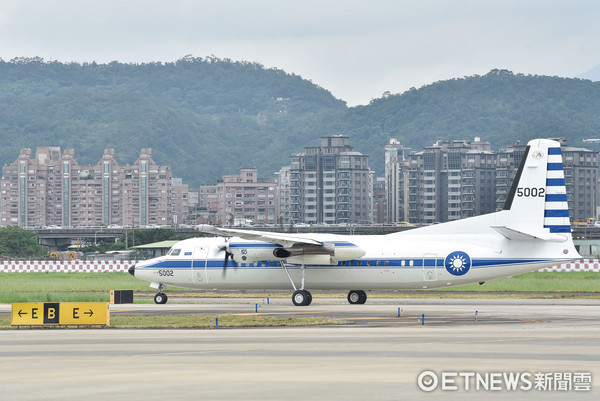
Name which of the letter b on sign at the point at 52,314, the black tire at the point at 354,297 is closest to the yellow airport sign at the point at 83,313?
the letter b on sign at the point at 52,314

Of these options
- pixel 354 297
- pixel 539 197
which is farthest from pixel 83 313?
pixel 539 197

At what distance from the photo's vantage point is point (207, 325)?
100 feet

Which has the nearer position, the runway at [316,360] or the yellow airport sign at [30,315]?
the runway at [316,360]

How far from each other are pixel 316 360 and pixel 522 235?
19439mm

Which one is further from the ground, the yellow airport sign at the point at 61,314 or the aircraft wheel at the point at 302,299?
the yellow airport sign at the point at 61,314

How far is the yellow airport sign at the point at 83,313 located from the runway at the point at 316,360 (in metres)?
0.90

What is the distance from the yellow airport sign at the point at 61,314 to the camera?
30.5 meters

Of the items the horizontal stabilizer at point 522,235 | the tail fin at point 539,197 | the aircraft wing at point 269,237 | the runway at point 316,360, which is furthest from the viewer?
the tail fin at point 539,197

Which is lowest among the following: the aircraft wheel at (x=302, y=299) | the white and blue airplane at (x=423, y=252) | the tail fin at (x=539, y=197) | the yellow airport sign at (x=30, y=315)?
the aircraft wheel at (x=302, y=299)

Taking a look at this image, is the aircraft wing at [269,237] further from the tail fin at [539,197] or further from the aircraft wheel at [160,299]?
the tail fin at [539,197]

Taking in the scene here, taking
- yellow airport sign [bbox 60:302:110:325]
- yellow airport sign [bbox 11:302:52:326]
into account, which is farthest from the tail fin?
yellow airport sign [bbox 11:302:52:326]

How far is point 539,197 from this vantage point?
39.5 meters

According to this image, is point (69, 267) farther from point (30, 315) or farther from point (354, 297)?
point (30, 315)

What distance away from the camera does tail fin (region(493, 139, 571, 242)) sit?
39344 mm
